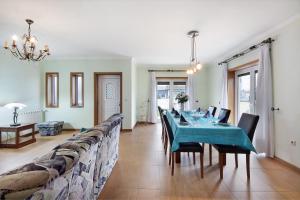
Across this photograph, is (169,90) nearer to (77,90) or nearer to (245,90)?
(245,90)

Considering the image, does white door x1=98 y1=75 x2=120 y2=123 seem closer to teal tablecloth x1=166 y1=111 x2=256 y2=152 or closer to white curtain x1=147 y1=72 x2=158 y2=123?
white curtain x1=147 y1=72 x2=158 y2=123

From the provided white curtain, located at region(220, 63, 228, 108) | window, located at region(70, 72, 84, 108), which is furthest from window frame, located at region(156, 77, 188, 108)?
window, located at region(70, 72, 84, 108)

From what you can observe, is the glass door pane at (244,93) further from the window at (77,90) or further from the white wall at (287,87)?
the window at (77,90)

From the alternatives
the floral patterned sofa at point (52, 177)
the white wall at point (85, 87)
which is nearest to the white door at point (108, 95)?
the white wall at point (85, 87)

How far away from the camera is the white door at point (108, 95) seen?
6.72 meters

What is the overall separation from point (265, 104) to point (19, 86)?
21.0 feet

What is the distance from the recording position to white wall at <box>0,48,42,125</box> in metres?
4.89

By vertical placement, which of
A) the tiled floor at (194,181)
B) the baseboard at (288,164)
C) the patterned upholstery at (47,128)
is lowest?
the tiled floor at (194,181)

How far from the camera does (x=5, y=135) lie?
4.80m

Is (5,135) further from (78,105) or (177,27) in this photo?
(177,27)

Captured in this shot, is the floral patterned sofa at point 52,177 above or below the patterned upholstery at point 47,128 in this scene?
above

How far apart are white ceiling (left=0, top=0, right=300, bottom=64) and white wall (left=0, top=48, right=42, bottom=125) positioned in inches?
45.2

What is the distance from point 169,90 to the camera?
835cm

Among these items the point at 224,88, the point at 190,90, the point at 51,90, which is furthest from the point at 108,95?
the point at 224,88
